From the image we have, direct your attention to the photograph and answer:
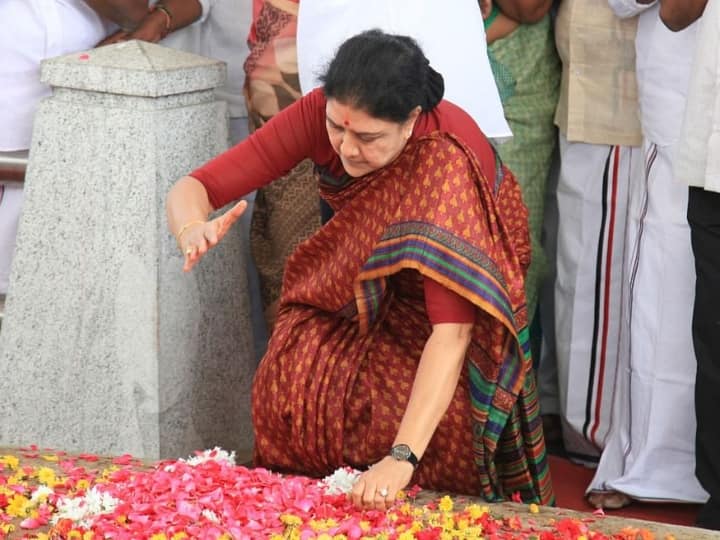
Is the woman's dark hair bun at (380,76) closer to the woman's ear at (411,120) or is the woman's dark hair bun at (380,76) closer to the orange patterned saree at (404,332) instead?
the woman's ear at (411,120)

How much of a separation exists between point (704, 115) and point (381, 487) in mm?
1290

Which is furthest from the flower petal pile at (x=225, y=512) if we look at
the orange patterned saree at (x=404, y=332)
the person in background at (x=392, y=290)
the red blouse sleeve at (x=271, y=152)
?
the red blouse sleeve at (x=271, y=152)

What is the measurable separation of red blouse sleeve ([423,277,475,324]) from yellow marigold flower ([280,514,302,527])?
56 centimetres

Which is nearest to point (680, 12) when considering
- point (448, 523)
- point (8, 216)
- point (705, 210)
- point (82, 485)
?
point (705, 210)

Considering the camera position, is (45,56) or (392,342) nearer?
(392,342)

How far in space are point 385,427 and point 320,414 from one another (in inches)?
6.7

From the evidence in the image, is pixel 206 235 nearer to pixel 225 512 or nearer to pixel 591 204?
pixel 225 512

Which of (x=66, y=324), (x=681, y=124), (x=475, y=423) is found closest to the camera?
(x=475, y=423)

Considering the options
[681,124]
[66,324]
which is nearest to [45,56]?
[66,324]

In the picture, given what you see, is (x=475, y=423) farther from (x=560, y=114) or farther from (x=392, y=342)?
(x=560, y=114)

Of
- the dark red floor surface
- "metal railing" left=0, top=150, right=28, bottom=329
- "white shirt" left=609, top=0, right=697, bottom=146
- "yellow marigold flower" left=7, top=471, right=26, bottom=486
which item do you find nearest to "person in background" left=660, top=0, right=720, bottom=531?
"white shirt" left=609, top=0, right=697, bottom=146

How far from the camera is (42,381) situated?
12.7ft

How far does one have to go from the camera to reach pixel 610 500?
3.84 metres

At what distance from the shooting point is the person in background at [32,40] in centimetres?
399
